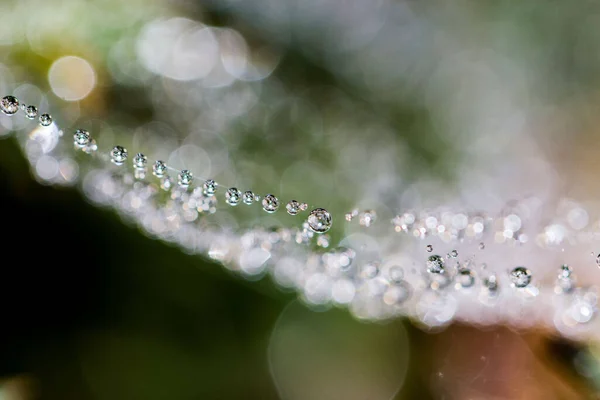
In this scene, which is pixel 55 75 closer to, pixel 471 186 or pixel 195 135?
pixel 195 135

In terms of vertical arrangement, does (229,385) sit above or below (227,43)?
below

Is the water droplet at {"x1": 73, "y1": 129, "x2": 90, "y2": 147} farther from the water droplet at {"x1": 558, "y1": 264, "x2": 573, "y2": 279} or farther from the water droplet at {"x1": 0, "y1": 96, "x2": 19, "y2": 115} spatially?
the water droplet at {"x1": 558, "y1": 264, "x2": 573, "y2": 279}

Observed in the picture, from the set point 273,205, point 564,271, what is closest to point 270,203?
point 273,205

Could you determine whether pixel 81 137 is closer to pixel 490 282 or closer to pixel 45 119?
pixel 45 119

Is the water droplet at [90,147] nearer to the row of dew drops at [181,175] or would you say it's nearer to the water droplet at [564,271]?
the row of dew drops at [181,175]

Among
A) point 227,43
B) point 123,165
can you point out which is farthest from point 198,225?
point 227,43

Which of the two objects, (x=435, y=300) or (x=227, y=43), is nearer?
(x=435, y=300)

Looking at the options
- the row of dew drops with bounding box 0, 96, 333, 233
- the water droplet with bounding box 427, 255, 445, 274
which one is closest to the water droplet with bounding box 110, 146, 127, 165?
the row of dew drops with bounding box 0, 96, 333, 233

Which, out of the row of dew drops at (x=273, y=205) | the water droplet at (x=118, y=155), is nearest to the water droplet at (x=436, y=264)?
the row of dew drops at (x=273, y=205)
